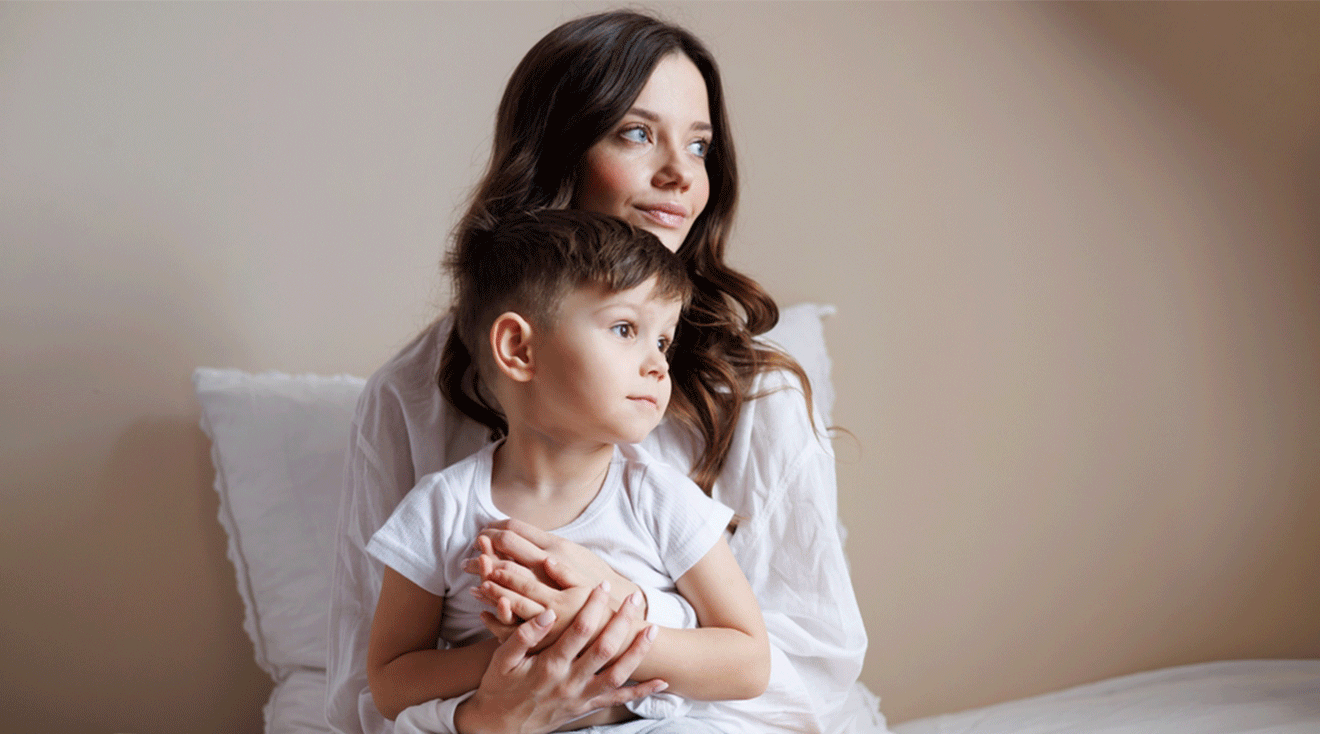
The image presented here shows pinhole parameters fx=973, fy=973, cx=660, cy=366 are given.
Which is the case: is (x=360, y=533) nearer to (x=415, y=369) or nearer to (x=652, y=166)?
(x=415, y=369)

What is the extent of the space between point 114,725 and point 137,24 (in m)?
1.20

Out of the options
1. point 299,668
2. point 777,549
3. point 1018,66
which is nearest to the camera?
point 777,549

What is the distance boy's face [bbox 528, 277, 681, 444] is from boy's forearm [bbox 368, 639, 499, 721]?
25 centimetres

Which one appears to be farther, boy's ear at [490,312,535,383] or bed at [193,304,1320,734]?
bed at [193,304,1320,734]

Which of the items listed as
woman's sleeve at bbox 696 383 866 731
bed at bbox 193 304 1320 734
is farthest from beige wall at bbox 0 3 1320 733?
woman's sleeve at bbox 696 383 866 731

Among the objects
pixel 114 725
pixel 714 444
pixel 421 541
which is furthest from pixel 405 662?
pixel 114 725

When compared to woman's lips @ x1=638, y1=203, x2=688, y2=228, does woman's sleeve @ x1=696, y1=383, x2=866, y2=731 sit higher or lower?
lower

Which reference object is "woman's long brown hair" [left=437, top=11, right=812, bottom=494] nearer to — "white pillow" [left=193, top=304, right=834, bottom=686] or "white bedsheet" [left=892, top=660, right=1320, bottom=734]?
"white pillow" [left=193, top=304, right=834, bottom=686]

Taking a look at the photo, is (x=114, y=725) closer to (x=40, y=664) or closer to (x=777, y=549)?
(x=40, y=664)

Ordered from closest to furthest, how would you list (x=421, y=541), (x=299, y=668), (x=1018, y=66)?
(x=421, y=541) < (x=299, y=668) < (x=1018, y=66)

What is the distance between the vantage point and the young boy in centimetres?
92

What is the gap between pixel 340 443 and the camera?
1597 mm

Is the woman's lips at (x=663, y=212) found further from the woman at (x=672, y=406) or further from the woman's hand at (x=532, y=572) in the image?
the woman's hand at (x=532, y=572)

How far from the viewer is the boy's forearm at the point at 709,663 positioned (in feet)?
3.12
